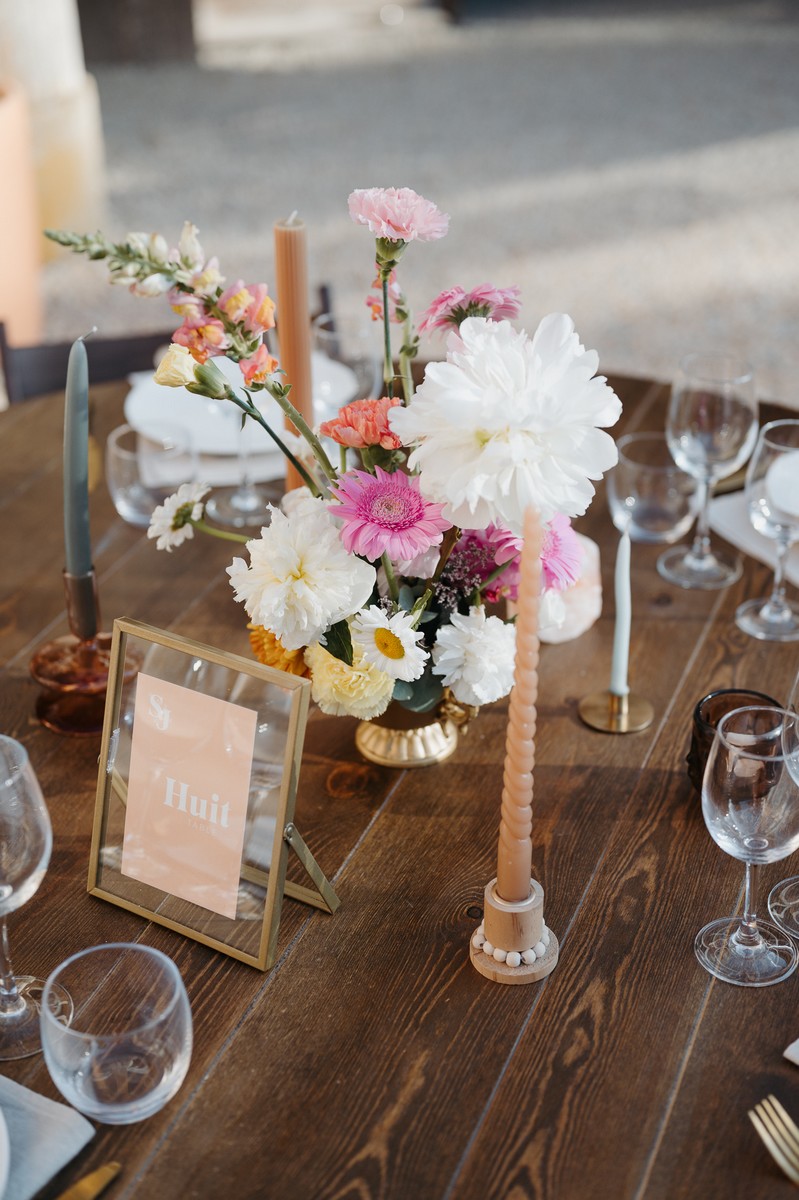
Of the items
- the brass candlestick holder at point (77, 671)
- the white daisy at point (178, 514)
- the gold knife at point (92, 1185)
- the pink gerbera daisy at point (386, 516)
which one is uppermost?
the pink gerbera daisy at point (386, 516)

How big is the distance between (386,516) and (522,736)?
195 millimetres

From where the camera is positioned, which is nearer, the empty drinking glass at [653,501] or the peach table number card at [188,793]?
the peach table number card at [188,793]

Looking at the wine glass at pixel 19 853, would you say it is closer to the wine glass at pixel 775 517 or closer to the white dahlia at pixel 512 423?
the white dahlia at pixel 512 423

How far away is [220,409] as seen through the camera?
178 centimetres

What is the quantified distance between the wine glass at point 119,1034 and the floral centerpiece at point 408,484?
26cm

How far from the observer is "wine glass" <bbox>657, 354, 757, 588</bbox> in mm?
1514

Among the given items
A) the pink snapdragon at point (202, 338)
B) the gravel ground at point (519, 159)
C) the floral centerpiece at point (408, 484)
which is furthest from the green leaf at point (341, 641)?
the gravel ground at point (519, 159)

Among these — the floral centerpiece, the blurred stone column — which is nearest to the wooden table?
the floral centerpiece

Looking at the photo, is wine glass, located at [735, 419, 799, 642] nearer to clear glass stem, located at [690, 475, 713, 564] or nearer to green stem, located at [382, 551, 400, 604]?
clear glass stem, located at [690, 475, 713, 564]

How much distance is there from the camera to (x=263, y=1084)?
2.99 feet

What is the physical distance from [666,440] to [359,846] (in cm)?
76

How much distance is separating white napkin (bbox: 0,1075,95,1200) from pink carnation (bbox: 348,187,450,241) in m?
0.65

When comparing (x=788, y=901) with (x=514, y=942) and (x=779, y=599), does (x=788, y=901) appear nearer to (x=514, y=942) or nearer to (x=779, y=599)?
(x=514, y=942)

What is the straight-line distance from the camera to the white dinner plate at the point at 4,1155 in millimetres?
815
